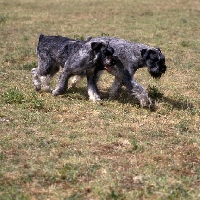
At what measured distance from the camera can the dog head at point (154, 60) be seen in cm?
941

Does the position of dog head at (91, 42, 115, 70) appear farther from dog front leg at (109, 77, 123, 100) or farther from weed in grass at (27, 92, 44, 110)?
weed in grass at (27, 92, 44, 110)

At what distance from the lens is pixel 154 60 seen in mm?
9469

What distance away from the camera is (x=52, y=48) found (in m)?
9.89

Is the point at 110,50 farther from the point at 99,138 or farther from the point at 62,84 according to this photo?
the point at 99,138

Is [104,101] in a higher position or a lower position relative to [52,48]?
lower

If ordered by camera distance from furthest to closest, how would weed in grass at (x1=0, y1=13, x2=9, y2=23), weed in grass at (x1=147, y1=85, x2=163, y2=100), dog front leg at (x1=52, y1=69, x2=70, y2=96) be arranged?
weed in grass at (x1=0, y1=13, x2=9, y2=23), weed in grass at (x1=147, y1=85, x2=163, y2=100), dog front leg at (x1=52, y1=69, x2=70, y2=96)

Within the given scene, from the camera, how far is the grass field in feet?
19.3

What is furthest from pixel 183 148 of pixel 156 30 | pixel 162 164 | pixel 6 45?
pixel 156 30

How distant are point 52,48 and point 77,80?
37.1 inches

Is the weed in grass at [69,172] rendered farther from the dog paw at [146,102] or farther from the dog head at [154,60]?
the dog head at [154,60]

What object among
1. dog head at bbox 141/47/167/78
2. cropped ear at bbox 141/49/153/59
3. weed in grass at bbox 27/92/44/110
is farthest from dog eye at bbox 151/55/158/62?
weed in grass at bbox 27/92/44/110

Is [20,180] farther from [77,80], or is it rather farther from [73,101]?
[77,80]

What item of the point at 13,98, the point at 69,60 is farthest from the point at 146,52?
the point at 13,98

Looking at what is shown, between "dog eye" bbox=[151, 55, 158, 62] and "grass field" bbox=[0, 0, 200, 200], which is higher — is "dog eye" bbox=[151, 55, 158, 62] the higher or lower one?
the higher one
